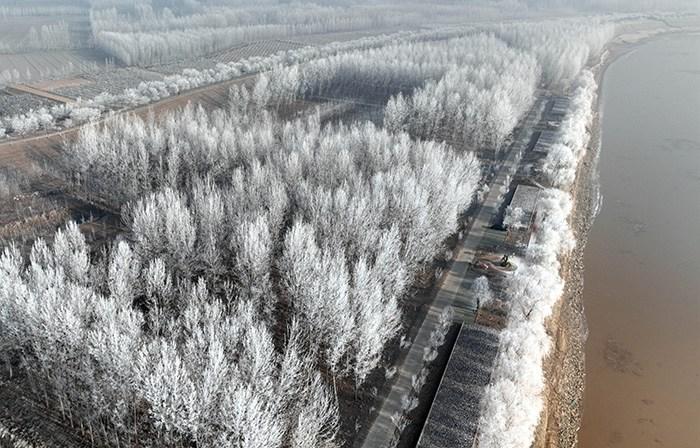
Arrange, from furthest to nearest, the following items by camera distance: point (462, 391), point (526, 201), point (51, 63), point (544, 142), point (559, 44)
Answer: point (51, 63), point (559, 44), point (544, 142), point (526, 201), point (462, 391)

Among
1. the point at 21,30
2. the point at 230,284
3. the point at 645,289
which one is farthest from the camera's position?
the point at 21,30

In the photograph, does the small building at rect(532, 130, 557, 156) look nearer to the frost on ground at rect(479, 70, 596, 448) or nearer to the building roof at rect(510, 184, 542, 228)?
the frost on ground at rect(479, 70, 596, 448)

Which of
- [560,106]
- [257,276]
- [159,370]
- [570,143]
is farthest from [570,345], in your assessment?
[560,106]

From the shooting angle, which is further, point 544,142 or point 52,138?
point 544,142

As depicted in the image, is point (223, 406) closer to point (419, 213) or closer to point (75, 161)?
point (419, 213)

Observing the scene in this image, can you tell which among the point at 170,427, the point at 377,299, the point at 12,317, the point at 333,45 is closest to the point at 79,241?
the point at 12,317

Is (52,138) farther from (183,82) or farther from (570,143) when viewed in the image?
(570,143)

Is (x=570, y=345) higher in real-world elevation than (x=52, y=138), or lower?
lower

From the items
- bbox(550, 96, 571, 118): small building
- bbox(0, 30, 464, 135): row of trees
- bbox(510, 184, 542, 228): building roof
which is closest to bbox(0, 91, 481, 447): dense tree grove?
bbox(510, 184, 542, 228): building roof
